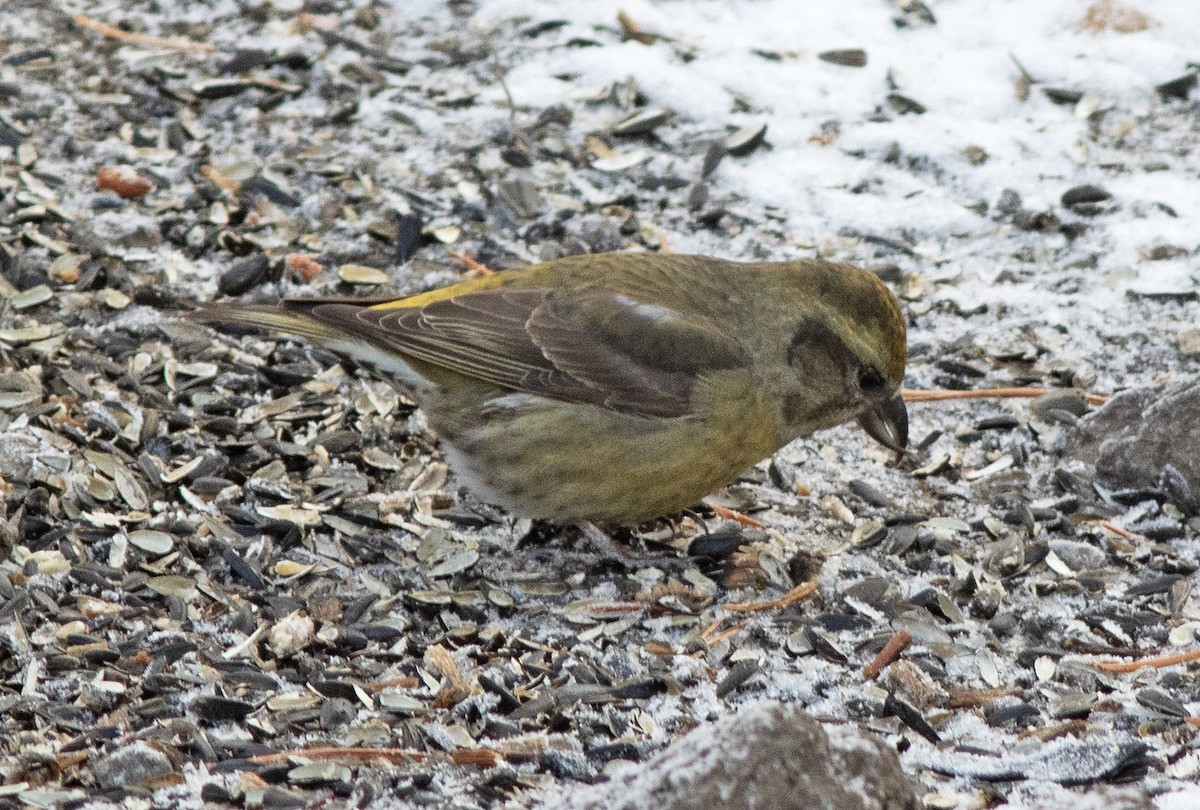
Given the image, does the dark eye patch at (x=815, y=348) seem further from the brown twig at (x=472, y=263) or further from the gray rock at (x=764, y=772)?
the gray rock at (x=764, y=772)

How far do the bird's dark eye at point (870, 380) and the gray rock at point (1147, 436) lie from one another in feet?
3.12

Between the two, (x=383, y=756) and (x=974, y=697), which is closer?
(x=383, y=756)

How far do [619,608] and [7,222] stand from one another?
355 cm

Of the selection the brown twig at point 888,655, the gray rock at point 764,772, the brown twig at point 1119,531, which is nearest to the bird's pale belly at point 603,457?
the brown twig at point 888,655

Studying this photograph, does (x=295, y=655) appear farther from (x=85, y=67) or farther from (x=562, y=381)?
(x=85, y=67)

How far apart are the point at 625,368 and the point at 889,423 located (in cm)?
101

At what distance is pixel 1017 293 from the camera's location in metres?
6.84

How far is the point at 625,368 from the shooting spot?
539 cm

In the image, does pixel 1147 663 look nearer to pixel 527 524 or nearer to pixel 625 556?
pixel 625 556

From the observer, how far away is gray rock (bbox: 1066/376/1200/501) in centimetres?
561

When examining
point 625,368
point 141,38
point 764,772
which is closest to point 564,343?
point 625,368

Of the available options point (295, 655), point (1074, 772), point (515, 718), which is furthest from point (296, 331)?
point (1074, 772)

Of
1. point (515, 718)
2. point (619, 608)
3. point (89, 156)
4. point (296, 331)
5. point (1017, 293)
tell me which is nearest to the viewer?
point (515, 718)

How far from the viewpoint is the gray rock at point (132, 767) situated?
396 centimetres
